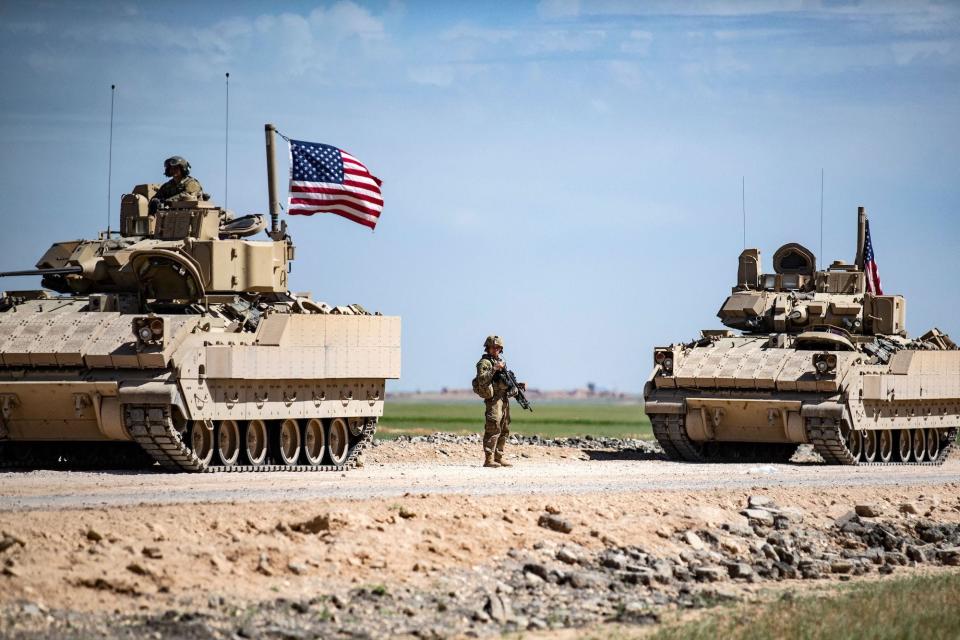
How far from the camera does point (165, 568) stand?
51.3 ft

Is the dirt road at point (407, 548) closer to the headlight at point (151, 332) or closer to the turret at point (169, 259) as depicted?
the headlight at point (151, 332)

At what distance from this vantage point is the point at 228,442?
2758cm

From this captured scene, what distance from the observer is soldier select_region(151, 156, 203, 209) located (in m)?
30.9

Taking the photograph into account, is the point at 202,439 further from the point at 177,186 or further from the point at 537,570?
Result: the point at 537,570

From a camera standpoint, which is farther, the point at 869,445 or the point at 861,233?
the point at 861,233

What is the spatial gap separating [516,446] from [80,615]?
23060 millimetres

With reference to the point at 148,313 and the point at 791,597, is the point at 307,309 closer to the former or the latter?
the point at 148,313

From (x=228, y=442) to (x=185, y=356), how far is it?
217 cm

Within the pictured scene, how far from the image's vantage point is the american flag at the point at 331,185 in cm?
3191

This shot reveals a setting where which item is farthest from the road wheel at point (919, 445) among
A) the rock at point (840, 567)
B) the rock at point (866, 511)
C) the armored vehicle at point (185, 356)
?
the rock at point (840, 567)

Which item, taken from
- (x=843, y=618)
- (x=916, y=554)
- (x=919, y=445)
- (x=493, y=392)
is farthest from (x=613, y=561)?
(x=919, y=445)

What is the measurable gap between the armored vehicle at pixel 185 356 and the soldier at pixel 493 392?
2.49 meters

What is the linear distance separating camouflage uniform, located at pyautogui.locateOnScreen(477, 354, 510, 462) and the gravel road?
0.56 meters

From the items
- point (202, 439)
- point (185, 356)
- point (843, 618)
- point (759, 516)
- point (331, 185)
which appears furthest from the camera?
point (331, 185)
